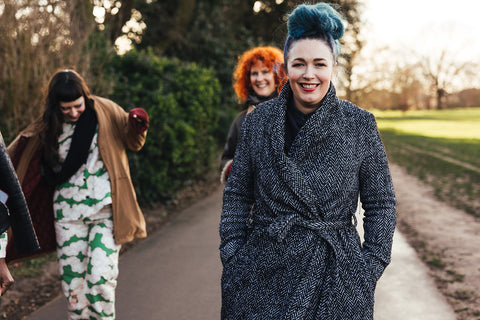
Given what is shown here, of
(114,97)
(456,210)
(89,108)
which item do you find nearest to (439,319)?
(89,108)

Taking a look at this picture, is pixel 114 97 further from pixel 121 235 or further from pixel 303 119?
pixel 303 119

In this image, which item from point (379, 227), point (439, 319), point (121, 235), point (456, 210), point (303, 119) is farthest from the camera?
point (456, 210)

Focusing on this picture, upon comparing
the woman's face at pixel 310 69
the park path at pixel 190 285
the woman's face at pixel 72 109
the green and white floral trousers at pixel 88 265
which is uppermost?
the woman's face at pixel 310 69

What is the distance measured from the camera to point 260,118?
2.13 meters

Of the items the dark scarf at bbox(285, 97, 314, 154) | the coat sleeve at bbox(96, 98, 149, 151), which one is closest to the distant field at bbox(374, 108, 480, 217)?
the coat sleeve at bbox(96, 98, 149, 151)

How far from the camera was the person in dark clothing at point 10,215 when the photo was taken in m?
1.80

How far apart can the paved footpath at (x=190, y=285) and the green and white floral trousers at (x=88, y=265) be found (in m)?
0.62

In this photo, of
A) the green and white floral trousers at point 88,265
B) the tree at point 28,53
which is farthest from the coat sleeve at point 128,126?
the tree at point 28,53

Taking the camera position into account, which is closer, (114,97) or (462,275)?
(462,275)

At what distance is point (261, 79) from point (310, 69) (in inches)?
83.2

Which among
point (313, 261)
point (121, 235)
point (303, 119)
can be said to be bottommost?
point (121, 235)

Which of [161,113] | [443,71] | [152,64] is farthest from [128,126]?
[443,71]

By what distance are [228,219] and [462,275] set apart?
3921 mm

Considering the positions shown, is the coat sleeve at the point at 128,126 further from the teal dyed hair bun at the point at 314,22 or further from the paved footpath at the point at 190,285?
the teal dyed hair bun at the point at 314,22
